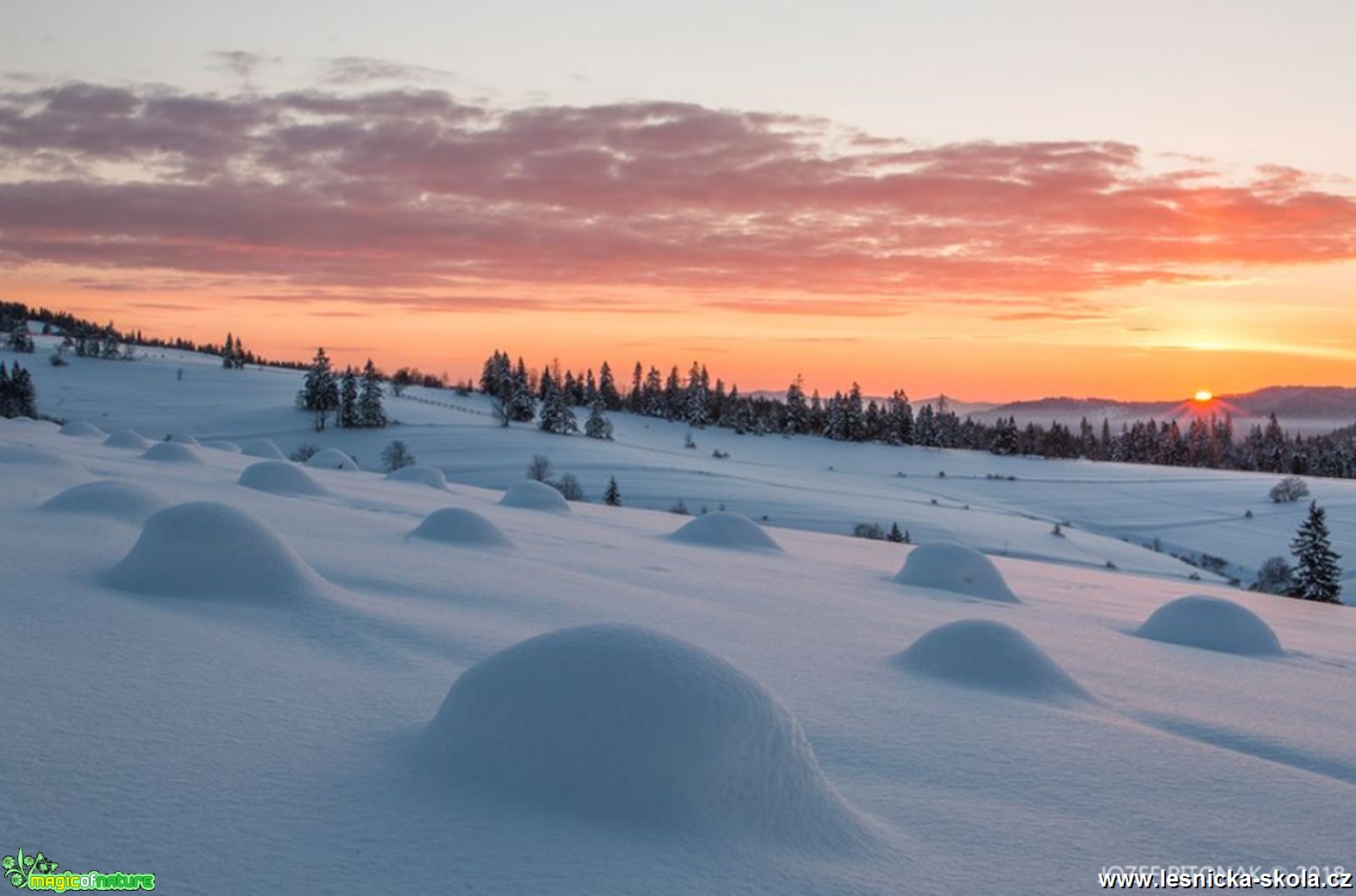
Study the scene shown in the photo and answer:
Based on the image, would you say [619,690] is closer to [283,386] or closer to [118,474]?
[118,474]

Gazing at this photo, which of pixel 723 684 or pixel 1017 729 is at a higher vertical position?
pixel 723 684

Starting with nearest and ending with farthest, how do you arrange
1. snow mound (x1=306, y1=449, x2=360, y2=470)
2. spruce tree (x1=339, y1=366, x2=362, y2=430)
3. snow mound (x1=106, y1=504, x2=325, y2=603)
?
1. snow mound (x1=106, y1=504, x2=325, y2=603)
2. snow mound (x1=306, y1=449, x2=360, y2=470)
3. spruce tree (x1=339, y1=366, x2=362, y2=430)

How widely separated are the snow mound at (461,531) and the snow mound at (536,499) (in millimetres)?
7149

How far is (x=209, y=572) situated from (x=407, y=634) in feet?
6.97

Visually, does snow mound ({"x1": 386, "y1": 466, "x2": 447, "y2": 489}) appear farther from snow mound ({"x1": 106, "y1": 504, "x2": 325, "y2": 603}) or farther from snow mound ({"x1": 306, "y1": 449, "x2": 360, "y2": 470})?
snow mound ({"x1": 106, "y1": 504, "x2": 325, "y2": 603})

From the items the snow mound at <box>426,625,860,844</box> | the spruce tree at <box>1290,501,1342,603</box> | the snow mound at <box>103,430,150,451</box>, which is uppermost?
the snow mound at <box>426,625,860,844</box>

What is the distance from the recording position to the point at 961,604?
48.3 ft

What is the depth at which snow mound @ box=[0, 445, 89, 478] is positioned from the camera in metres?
16.2

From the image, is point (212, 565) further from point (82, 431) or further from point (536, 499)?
point (82, 431)

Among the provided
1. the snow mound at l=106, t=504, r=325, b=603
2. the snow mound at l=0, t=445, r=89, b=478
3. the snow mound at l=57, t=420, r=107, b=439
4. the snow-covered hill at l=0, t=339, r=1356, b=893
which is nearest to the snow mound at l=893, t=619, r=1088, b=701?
the snow-covered hill at l=0, t=339, r=1356, b=893

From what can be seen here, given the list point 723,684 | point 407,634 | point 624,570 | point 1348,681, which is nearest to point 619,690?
point 723,684

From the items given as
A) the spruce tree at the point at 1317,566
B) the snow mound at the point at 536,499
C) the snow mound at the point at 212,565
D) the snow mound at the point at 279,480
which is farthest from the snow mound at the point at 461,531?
the spruce tree at the point at 1317,566

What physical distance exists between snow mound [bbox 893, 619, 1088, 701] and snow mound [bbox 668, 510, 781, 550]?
33.0 feet

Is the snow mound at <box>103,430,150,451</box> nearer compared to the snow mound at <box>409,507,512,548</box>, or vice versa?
the snow mound at <box>409,507,512,548</box>
